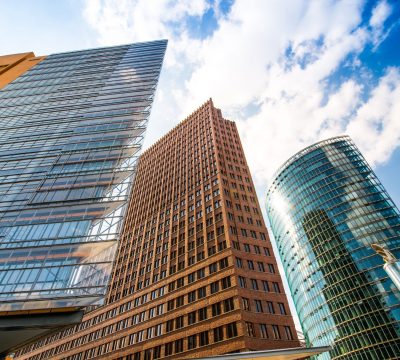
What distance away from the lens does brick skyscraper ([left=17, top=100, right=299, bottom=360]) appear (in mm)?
34531

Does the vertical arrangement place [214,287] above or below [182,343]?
above

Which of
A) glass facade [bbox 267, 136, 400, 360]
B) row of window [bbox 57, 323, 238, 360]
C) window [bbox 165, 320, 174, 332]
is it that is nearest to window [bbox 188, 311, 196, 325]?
row of window [bbox 57, 323, 238, 360]

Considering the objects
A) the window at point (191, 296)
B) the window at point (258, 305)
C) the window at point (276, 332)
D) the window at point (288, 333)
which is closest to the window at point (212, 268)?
the window at point (191, 296)

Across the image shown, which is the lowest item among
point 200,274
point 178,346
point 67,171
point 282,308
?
point 178,346

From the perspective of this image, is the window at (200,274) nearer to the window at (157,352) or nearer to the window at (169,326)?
the window at (169,326)

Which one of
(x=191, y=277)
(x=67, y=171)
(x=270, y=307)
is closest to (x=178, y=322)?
(x=191, y=277)

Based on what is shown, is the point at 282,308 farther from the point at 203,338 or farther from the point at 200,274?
the point at 200,274

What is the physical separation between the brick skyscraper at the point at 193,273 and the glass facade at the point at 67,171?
1970 centimetres

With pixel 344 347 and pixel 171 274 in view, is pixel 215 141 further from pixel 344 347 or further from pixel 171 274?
pixel 344 347

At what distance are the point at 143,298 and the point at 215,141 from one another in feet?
119

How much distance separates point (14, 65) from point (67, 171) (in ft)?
101

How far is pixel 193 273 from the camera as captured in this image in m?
43.1

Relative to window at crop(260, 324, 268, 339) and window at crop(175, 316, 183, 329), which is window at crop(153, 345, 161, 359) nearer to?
window at crop(175, 316, 183, 329)

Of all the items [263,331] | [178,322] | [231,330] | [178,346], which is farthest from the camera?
[178,322]
